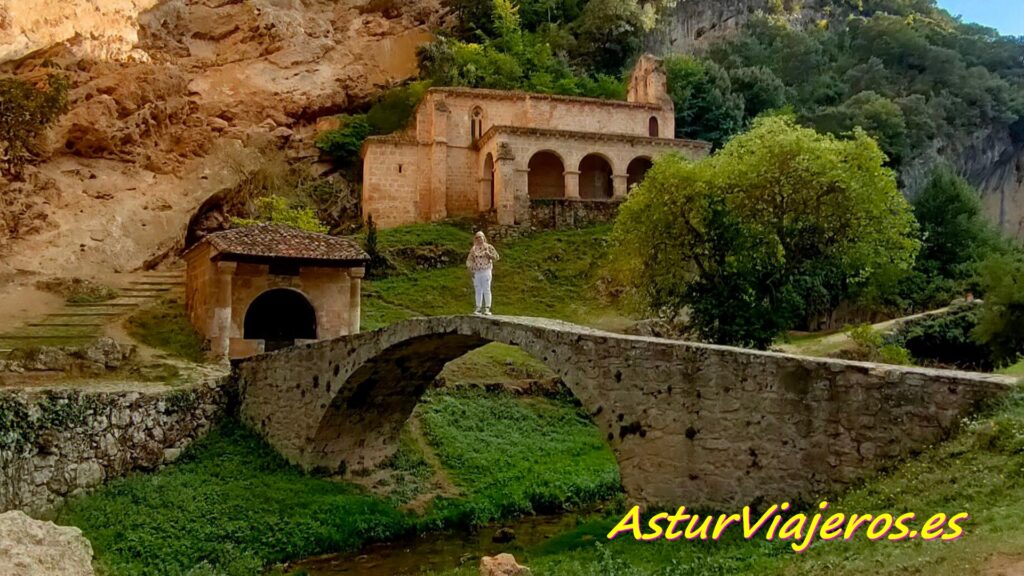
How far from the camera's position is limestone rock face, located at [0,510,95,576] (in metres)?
8.26

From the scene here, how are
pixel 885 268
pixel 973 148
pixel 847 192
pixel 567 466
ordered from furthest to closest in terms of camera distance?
pixel 973 148
pixel 885 268
pixel 847 192
pixel 567 466

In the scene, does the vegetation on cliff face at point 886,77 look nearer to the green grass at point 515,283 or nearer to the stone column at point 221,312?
the green grass at point 515,283

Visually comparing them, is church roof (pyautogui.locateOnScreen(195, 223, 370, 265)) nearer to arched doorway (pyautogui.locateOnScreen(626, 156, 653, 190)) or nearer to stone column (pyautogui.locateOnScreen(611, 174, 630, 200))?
stone column (pyautogui.locateOnScreen(611, 174, 630, 200))

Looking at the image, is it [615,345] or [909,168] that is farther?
[909,168]

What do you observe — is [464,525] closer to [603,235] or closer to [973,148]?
[603,235]

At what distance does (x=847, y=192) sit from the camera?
21.2m

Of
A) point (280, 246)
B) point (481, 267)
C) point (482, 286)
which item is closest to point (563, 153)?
point (280, 246)

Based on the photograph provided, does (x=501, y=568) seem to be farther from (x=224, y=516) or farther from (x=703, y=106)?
(x=703, y=106)

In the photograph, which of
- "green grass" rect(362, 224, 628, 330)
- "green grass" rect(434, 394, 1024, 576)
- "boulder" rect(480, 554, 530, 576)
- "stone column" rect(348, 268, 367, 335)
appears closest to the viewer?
"green grass" rect(434, 394, 1024, 576)

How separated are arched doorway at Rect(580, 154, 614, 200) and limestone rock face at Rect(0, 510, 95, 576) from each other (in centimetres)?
3849

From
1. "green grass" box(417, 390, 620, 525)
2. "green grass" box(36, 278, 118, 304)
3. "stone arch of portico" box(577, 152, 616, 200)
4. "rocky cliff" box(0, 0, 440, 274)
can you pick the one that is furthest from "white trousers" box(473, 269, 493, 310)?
"stone arch of portico" box(577, 152, 616, 200)

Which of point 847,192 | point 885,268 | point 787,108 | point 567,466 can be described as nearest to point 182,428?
point 567,466

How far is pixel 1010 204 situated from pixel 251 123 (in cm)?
5418

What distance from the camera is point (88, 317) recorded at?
23953 mm
